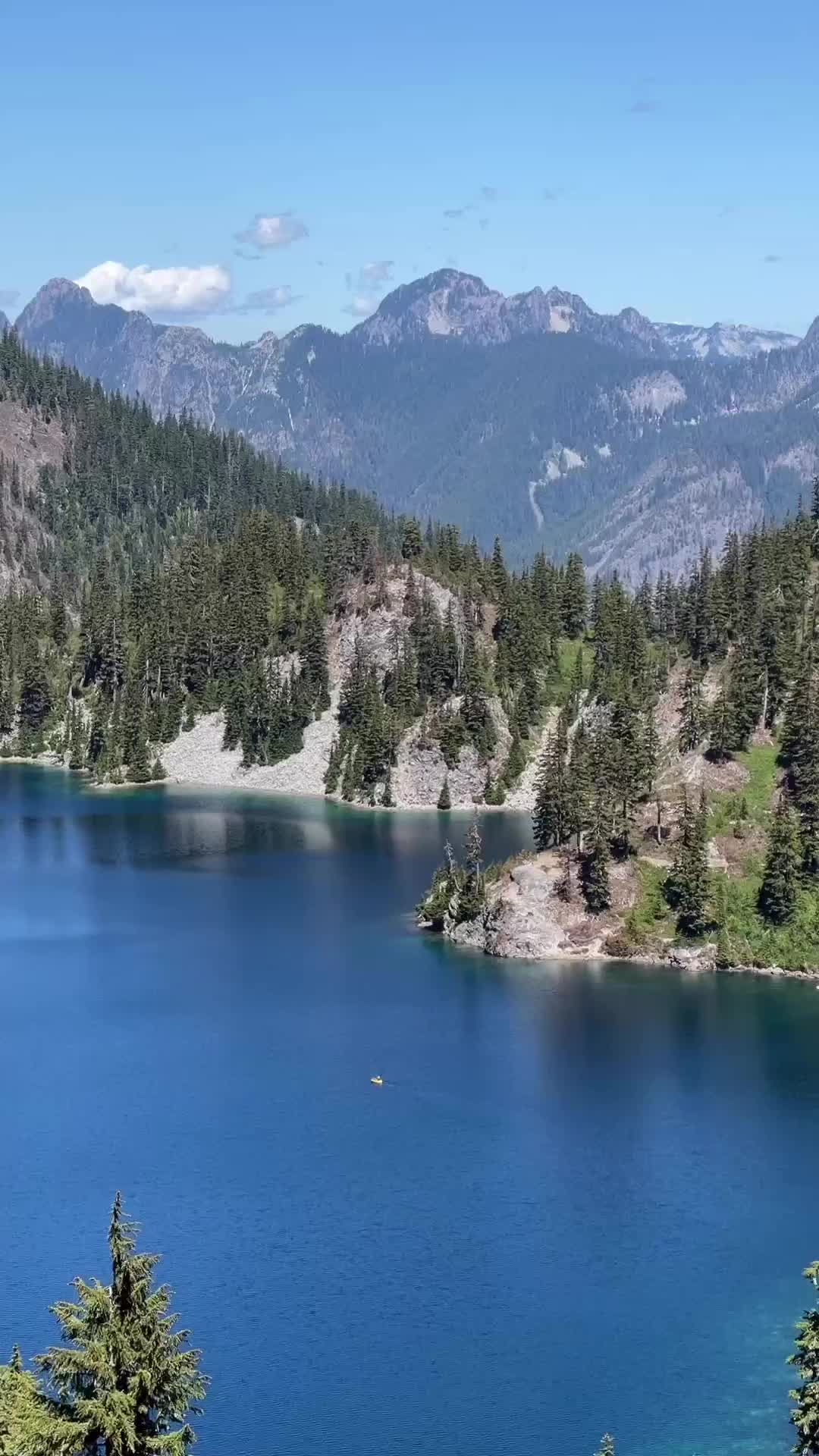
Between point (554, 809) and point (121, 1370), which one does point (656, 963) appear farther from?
point (121, 1370)

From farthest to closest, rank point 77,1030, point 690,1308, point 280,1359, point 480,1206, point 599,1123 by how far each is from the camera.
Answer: point 77,1030
point 599,1123
point 480,1206
point 690,1308
point 280,1359

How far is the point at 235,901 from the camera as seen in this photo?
175m

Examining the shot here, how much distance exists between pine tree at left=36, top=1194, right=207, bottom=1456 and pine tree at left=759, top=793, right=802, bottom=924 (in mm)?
107543

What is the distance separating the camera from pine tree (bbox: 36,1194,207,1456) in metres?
41.6

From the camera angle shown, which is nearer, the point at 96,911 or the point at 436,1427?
the point at 436,1427

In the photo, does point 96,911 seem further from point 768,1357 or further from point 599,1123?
point 768,1357

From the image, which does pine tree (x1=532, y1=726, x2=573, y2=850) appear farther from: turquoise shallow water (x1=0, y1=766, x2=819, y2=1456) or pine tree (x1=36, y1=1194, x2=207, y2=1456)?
pine tree (x1=36, y1=1194, x2=207, y2=1456)

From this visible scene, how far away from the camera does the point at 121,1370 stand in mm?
42031

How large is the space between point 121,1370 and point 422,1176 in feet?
196

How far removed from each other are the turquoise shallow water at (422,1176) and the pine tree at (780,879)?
839cm

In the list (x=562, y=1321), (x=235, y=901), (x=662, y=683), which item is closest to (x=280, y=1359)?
(x=562, y=1321)

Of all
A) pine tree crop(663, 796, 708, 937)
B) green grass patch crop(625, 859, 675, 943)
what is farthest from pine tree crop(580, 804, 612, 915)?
pine tree crop(663, 796, 708, 937)

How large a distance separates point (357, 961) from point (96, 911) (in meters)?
35.9

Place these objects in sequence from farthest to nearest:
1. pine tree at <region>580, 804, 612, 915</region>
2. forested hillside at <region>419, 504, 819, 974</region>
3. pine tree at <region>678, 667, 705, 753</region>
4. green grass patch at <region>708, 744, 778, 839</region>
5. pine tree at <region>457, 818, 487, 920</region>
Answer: pine tree at <region>678, 667, 705, 753</region>, pine tree at <region>457, 818, 487, 920</region>, green grass patch at <region>708, 744, 778, 839</region>, pine tree at <region>580, 804, 612, 915</region>, forested hillside at <region>419, 504, 819, 974</region>
